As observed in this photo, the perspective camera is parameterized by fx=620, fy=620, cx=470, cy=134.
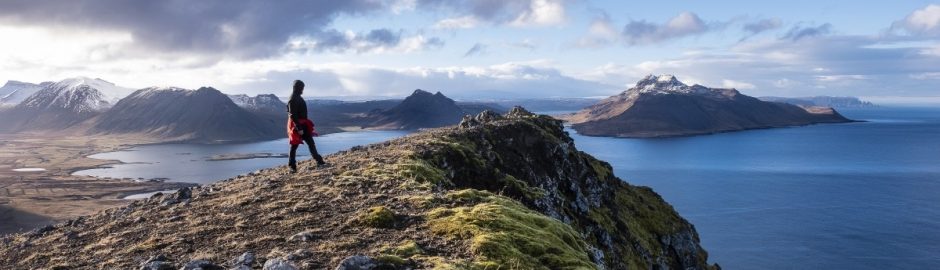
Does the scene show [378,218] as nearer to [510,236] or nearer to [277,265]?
[510,236]

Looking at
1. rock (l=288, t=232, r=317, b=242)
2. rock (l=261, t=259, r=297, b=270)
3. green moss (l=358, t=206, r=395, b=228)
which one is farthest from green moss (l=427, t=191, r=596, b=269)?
rock (l=261, t=259, r=297, b=270)

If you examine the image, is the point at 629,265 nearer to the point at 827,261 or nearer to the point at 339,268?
the point at 339,268

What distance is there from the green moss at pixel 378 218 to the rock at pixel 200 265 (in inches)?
150

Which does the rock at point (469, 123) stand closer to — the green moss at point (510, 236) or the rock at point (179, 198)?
the rock at point (179, 198)

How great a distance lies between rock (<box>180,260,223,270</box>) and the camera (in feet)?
38.0

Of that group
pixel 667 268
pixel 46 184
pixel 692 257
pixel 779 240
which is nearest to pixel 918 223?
pixel 779 240

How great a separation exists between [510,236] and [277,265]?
17.0 feet

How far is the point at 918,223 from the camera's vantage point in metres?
118

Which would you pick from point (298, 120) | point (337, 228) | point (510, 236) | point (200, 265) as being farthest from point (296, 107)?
point (510, 236)

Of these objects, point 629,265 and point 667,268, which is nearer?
point 629,265

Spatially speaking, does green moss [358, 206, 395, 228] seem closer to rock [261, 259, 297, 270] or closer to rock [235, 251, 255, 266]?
rock [235, 251, 255, 266]

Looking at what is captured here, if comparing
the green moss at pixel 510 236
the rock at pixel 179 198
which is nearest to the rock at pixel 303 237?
the green moss at pixel 510 236

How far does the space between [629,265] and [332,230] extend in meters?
25.8

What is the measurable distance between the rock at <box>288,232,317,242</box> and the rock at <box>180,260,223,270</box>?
208 cm
